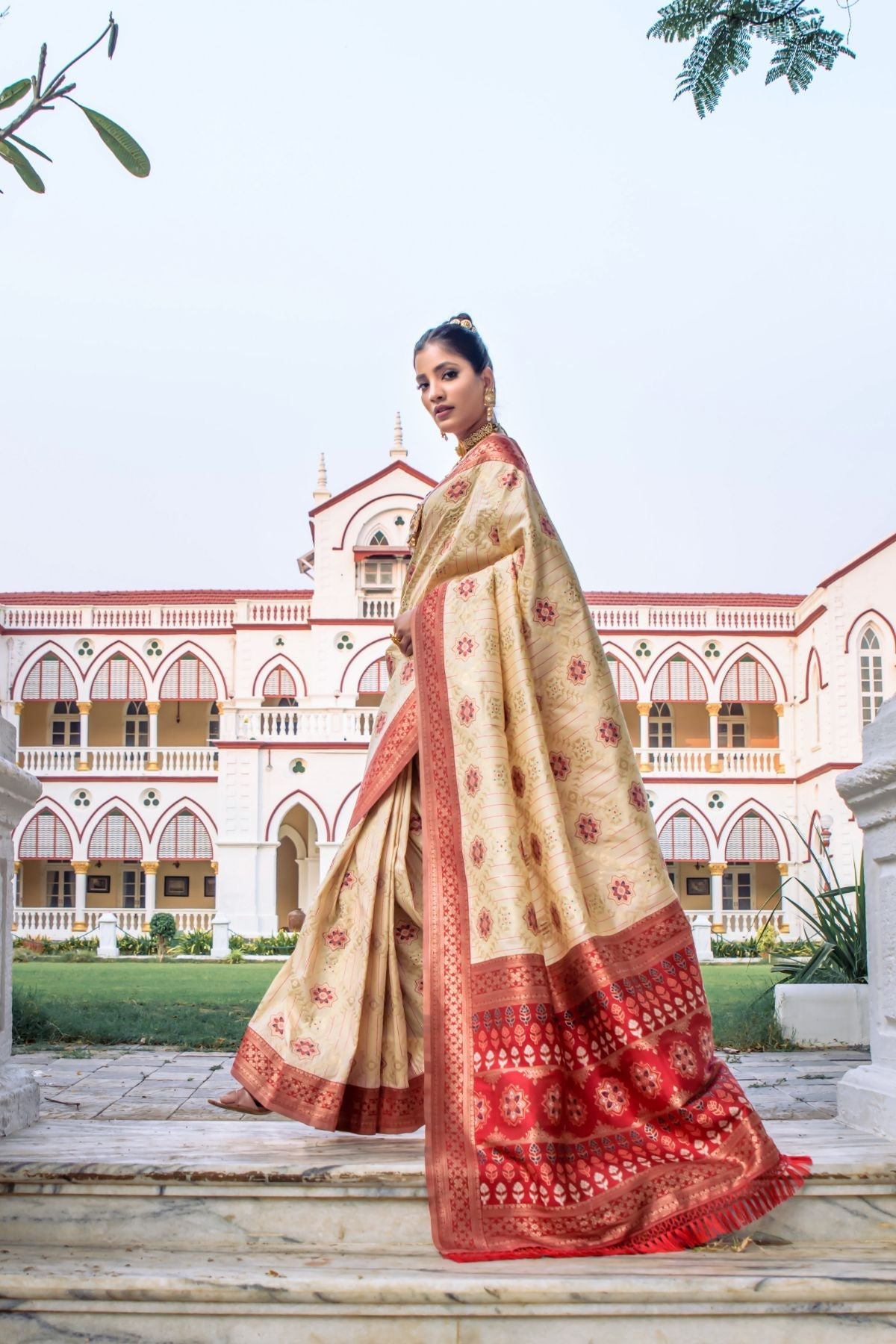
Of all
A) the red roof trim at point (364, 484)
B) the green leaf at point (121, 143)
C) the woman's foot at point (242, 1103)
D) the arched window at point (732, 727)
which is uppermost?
the red roof trim at point (364, 484)

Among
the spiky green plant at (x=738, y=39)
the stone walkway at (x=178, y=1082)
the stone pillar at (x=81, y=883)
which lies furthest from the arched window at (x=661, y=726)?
the spiky green plant at (x=738, y=39)

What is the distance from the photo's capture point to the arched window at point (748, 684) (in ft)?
90.2

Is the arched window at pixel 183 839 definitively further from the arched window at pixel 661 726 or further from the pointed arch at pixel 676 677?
the arched window at pixel 661 726

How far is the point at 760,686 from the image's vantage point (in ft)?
90.4

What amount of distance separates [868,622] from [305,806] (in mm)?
11332

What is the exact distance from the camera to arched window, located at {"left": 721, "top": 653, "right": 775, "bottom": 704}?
2748 centimetres

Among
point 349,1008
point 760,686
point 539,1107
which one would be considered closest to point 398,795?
point 349,1008

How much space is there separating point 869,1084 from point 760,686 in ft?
83.0

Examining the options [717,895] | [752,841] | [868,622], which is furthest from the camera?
[717,895]

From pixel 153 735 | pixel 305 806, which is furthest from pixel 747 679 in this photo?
pixel 153 735

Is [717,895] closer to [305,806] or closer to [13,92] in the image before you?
[305,806]

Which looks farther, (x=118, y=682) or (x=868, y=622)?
(x=118, y=682)

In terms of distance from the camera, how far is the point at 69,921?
26062 millimetres

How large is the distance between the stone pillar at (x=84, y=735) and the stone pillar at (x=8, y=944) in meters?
24.8
